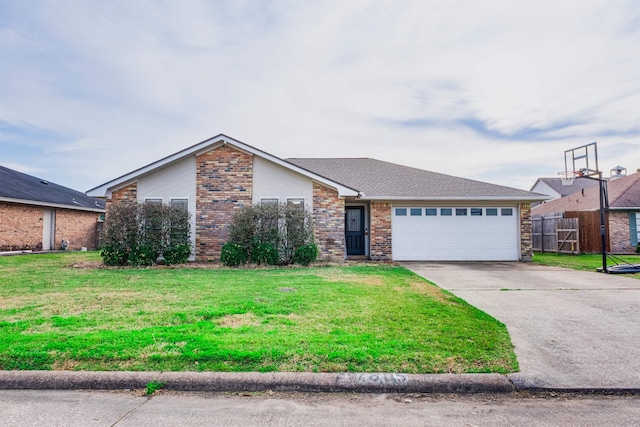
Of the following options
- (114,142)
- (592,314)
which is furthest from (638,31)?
(114,142)

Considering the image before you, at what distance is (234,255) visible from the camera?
1270 centimetres

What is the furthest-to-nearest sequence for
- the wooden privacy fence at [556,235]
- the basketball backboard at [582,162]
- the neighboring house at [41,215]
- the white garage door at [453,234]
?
the wooden privacy fence at [556,235] → the neighboring house at [41,215] → the white garage door at [453,234] → the basketball backboard at [582,162]

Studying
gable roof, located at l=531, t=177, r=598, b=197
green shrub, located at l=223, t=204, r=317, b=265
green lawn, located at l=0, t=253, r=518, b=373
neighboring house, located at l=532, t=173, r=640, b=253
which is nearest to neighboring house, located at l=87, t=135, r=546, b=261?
green shrub, located at l=223, t=204, r=317, b=265

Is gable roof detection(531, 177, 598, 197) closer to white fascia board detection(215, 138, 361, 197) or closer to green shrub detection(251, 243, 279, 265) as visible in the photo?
white fascia board detection(215, 138, 361, 197)

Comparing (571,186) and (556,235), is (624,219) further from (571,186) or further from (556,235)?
(571,186)

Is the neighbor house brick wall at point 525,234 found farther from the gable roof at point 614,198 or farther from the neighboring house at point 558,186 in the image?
the neighboring house at point 558,186

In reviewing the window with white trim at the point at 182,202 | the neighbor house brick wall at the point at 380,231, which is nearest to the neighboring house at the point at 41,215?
the window with white trim at the point at 182,202

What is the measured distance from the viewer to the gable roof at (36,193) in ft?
61.7

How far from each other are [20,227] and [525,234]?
77.2ft

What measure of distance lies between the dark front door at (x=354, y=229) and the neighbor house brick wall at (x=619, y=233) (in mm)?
13033

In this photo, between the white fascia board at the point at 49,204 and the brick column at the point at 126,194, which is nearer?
the brick column at the point at 126,194

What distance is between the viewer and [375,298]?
708cm

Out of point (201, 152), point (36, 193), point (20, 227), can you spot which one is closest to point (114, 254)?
point (201, 152)

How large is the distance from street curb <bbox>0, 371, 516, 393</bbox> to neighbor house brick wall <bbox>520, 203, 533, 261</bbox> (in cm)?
1383
